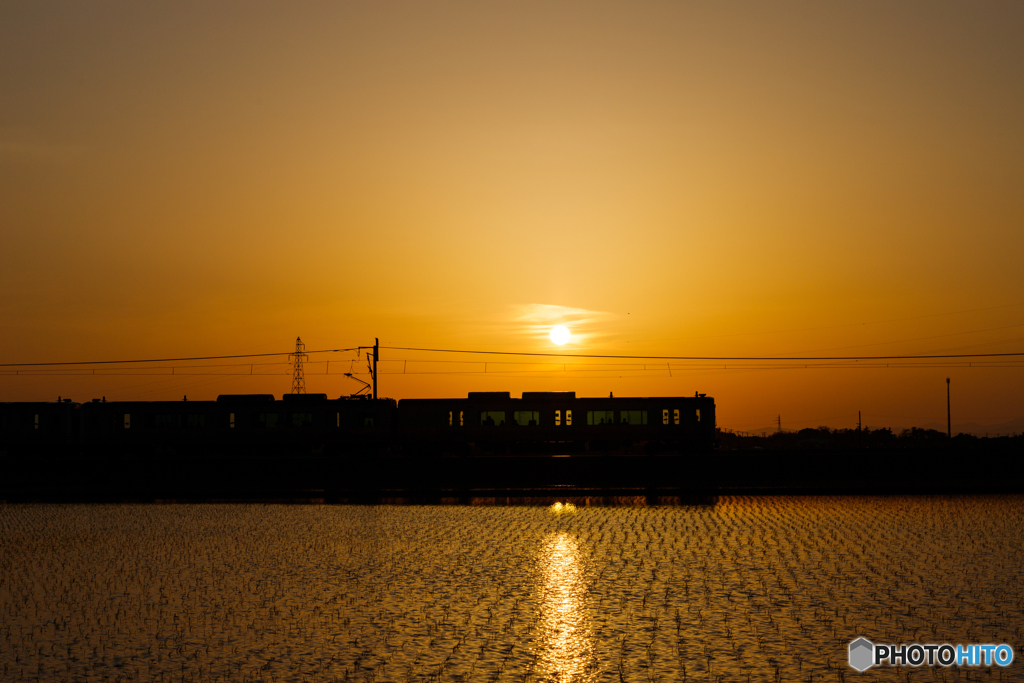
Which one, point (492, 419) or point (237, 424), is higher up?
point (492, 419)

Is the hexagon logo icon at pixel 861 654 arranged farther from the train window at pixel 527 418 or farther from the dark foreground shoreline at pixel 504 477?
the train window at pixel 527 418

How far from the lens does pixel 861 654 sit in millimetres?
11008

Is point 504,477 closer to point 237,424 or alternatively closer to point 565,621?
point 237,424

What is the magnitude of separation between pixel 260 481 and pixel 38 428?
2305 centimetres

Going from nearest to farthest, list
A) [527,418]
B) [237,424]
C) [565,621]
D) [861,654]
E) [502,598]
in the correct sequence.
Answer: [861,654], [565,621], [502,598], [237,424], [527,418]

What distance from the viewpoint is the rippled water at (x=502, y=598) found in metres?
10.8

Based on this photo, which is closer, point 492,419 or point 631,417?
point 492,419

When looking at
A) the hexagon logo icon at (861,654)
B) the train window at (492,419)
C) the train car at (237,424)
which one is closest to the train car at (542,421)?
the train window at (492,419)

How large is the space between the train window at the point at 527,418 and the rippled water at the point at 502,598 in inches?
1225

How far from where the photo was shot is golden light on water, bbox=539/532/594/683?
411 inches

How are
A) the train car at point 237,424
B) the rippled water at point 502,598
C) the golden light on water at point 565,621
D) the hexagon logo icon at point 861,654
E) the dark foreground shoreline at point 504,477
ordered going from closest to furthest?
the golden light on water at point 565,621 < the hexagon logo icon at point 861,654 < the rippled water at point 502,598 < the dark foreground shoreline at point 504,477 < the train car at point 237,424

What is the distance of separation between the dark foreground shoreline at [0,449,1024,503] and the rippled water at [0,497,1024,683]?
10653mm

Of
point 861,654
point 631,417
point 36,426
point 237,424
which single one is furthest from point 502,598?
point 36,426

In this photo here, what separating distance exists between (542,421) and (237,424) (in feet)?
63.0
